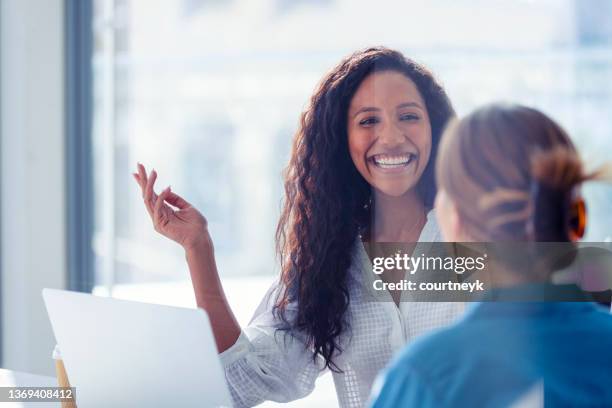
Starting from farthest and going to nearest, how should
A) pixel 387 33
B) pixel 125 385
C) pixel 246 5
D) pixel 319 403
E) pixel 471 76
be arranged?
pixel 246 5
pixel 387 33
pixel 319 403
pixel 471 76
pixel 125 385

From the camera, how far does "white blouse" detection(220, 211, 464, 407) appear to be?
1.26 meters

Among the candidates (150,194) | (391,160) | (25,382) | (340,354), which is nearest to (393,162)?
(391,160)

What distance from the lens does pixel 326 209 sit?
134cm

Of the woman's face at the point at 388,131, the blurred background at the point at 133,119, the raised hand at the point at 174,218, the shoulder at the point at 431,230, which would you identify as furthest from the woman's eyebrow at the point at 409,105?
the blurred background at the point at 133,119

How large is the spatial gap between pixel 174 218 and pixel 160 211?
0.09 feet

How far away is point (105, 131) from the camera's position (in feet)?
8.77

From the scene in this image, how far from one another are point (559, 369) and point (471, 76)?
2.14ft

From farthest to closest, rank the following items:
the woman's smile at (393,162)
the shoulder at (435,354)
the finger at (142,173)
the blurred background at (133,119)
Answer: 1. the blurred background at (133,119)
2. the finger at (142,173)
3. the woman's smile at (393,162)
4. the shoulder at (435,354)

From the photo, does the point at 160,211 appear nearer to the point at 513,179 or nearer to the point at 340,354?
the point at 340,354

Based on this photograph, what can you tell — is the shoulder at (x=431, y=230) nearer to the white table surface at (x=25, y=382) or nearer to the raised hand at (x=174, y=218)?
the raised hand at (x=174, y=218)

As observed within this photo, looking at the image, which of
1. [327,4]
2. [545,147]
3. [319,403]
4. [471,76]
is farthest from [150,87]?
[545,147]

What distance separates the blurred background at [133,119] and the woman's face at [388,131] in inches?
26.3

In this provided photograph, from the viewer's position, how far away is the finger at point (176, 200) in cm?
140

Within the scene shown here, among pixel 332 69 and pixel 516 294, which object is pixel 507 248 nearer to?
pixel 516 294
